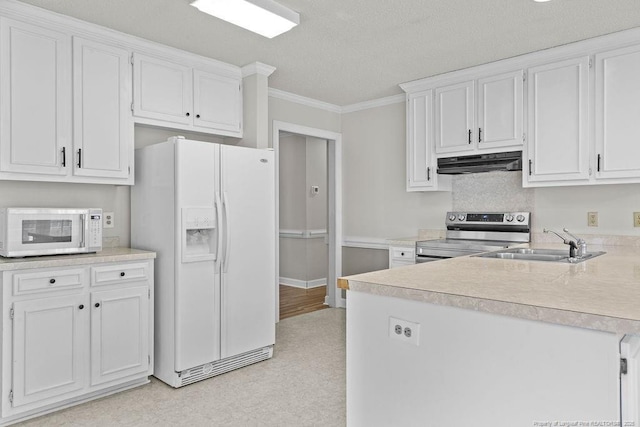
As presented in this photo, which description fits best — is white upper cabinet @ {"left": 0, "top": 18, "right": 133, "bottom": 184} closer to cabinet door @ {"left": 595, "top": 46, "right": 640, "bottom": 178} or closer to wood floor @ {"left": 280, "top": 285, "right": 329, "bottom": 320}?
wood floor @ {"left": 280, "top": 285, "right": 329, "bottom": 320}

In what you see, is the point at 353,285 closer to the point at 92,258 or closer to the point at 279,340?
the point at 92,258

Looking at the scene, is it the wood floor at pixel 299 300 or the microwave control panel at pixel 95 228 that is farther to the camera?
the wood floor at pixel 299 300

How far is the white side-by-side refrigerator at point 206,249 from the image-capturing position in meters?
3.01

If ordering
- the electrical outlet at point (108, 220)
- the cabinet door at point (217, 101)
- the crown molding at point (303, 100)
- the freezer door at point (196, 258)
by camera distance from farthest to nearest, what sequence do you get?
the crown molding at point (303, 100) < the cabinet door at point (217, 101) < the electrical outlet at point (108, 220) < the freezer door at point (196, 258)

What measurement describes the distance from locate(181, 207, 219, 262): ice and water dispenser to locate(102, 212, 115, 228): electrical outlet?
683 mm

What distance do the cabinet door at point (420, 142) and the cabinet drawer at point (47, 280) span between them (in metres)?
2.92

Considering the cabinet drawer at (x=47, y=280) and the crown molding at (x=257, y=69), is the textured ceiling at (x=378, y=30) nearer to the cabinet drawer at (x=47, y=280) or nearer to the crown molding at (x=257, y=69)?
the crown molding at (x=257, y=69)

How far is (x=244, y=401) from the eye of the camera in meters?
2.79

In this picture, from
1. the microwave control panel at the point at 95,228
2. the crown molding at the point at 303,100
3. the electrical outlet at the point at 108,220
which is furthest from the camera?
the crown molding at the point at 303,100

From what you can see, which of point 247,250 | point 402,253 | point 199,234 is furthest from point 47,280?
point 402,253

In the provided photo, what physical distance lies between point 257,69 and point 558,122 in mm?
2441

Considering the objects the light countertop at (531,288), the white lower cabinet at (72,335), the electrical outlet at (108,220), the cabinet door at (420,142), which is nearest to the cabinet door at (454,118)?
the cabinet door at (420,142)

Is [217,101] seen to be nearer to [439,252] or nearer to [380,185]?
[380,185]

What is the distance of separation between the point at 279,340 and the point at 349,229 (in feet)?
5.73
